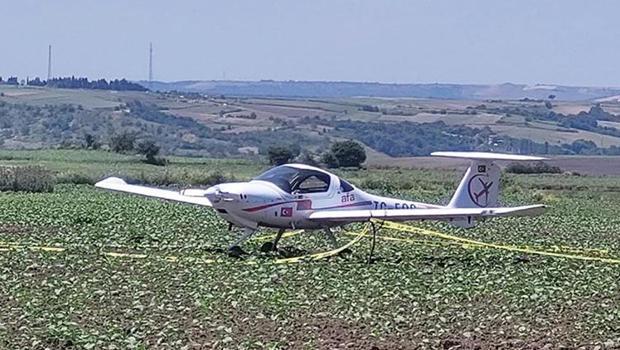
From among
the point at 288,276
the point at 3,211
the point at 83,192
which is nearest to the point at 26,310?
the point at 288,276

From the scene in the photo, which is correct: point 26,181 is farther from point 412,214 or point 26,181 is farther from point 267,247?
point 412,214

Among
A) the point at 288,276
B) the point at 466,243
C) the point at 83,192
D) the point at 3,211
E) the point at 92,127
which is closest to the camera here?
the point at 288,276

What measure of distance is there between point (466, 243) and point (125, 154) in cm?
6372

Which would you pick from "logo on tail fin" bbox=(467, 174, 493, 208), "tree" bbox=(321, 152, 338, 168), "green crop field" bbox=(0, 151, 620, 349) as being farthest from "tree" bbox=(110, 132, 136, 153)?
"logo on tail fin" bbox=(467, 174, 493, 208)

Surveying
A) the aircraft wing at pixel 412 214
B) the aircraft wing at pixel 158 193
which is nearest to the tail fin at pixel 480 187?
the aircraft wing at pixel 412 214

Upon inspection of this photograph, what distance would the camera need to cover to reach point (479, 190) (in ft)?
80.7

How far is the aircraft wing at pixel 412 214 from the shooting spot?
75.5 feet

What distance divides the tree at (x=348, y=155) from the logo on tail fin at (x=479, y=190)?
60810 millimetres

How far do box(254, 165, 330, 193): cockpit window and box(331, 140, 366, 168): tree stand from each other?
203ft

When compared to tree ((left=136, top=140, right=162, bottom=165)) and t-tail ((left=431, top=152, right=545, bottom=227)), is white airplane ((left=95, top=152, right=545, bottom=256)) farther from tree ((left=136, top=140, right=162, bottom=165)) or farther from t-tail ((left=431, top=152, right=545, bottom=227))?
→ tree ((left=136, top=140, right=162, bottom=165))

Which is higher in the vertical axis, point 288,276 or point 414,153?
point 288,276

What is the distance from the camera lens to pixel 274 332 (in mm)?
14117

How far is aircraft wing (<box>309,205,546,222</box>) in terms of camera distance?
75.5 feet

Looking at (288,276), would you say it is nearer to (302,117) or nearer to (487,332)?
(487,332)
